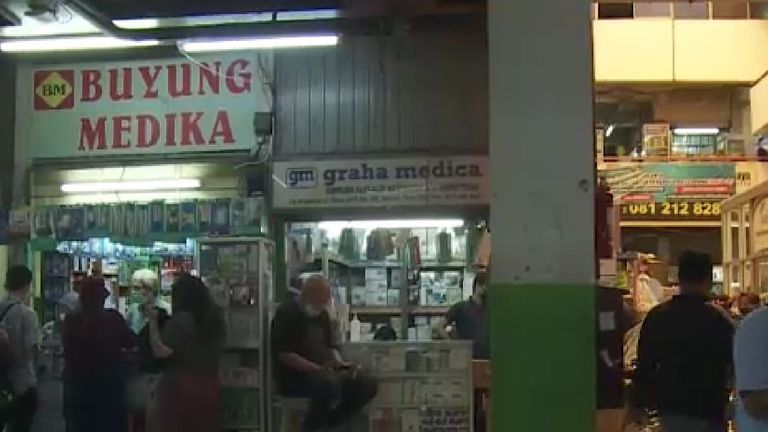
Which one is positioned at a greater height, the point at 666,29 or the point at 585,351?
the point at 666,29

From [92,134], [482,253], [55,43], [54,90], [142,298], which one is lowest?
[142,298]

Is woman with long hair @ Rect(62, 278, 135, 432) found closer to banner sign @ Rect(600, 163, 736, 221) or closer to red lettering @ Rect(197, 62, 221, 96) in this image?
red lettering @ Rect(197, 62, 221, 96)

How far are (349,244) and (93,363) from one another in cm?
346

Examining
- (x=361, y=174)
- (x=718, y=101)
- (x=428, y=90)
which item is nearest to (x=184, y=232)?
(x=361, y=174)

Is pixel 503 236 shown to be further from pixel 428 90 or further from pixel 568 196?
pixel 428 90

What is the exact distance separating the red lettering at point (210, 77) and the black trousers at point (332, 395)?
146 inches

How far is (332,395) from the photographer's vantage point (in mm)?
8188

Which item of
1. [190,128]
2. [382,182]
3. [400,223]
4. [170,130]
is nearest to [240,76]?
[190,128]

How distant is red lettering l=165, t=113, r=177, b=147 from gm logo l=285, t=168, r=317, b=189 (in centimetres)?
120

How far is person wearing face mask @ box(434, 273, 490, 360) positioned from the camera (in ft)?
30.8

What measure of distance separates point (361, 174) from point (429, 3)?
1900 millimetres

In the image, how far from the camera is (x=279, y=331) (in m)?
8.29

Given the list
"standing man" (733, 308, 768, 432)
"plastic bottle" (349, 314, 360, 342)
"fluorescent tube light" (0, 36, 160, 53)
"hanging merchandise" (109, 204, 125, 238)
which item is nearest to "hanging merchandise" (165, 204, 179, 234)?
"hanging merchandise" (109, 204, 125, 238)

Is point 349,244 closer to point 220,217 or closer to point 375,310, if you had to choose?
point 375,310
